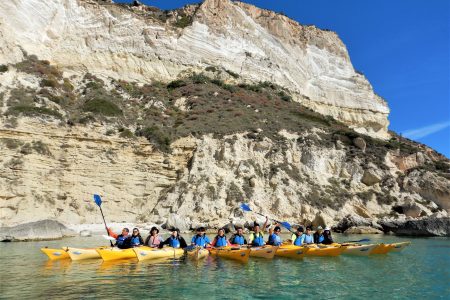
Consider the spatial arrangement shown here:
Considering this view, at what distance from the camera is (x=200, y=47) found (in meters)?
48.7

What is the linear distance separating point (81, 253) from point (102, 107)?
70.5 feet

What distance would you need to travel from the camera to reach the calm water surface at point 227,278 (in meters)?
8.55

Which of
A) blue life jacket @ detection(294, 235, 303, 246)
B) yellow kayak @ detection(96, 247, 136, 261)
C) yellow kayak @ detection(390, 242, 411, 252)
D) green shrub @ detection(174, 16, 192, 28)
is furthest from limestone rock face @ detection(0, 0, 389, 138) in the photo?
yellow kayak @ detection(390, 242, 411, 252)

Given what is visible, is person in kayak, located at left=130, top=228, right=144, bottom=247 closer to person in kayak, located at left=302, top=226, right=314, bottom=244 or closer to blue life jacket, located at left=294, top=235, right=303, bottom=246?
blue life jacket, located at left=294, top=235, right=303, bottom=246

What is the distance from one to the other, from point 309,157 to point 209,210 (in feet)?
37.0

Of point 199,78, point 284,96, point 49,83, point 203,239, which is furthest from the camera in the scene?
point 284,96

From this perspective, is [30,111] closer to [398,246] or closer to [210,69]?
[210,69]

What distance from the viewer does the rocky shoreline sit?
19314mm

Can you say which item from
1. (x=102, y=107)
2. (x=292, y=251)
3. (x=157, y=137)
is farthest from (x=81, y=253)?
(x=102, y=107)

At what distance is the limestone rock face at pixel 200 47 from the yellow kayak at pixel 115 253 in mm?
26934

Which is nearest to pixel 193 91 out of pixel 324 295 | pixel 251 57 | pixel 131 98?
pixel 131 98

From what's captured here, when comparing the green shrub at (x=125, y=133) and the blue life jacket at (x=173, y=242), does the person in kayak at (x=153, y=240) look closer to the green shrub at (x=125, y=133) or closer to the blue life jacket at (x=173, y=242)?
the blue life jacket at (x=173, y=242)

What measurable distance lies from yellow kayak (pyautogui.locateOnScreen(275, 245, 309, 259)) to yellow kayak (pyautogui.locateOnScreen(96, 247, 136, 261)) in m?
5.24

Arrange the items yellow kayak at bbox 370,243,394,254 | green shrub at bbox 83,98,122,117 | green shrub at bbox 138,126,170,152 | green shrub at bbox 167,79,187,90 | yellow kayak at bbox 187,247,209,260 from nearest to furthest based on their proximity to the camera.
Answer: yellow kayak at bbox 187,247,209,260, yellow kayak at bbox 370,243,394,254, green shrub at bbox 138,126,170,152, green shrub at bbox 83,98,122,117, green shrub at bbox 167,79,187,90
